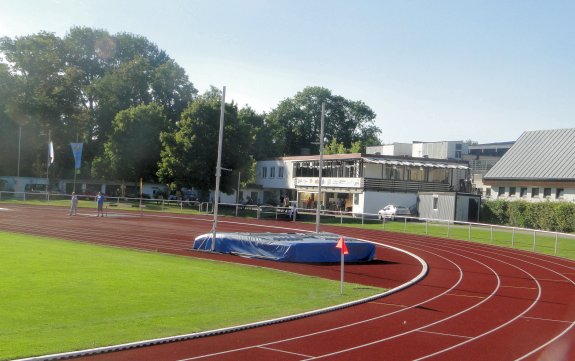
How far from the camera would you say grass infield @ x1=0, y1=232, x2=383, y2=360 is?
1157cm

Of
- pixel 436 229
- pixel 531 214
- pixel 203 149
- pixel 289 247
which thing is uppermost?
pixel 203 149

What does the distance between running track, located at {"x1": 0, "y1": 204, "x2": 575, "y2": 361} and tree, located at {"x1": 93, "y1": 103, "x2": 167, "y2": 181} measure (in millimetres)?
42481

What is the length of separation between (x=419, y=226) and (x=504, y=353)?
35.1 m

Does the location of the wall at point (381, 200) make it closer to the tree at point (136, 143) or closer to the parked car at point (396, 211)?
the parked car at point (396, 211)

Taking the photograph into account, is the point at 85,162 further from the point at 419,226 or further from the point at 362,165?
the point at 419,226

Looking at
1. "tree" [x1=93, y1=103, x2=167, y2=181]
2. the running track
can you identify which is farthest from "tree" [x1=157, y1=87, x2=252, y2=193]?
the running track

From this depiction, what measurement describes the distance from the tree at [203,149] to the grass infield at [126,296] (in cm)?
3698

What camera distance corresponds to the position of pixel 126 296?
1543 cm

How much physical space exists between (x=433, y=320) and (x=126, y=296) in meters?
7.00

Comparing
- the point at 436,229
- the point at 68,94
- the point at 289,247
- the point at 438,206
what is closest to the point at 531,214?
the point at 438,206

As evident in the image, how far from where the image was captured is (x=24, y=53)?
80875mm

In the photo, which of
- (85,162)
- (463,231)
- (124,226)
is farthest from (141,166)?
(463,231)

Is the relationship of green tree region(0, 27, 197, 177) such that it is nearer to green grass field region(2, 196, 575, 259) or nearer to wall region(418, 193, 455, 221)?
green grass field region(2, 196, 575, 259)

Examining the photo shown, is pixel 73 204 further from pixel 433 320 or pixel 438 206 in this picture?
pixel 433 320
